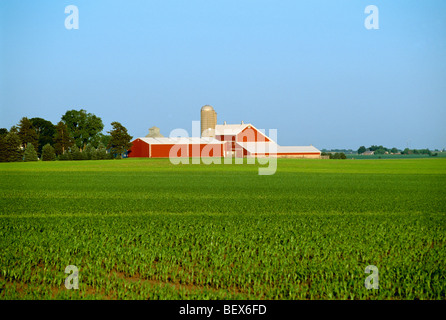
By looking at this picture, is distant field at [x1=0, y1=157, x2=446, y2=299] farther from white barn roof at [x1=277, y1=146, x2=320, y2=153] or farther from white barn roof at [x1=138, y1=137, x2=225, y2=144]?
white barn roof at [x1=277, y1=146, x2=320, y2=153]

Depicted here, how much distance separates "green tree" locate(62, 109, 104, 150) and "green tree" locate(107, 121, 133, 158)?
10.8 meters

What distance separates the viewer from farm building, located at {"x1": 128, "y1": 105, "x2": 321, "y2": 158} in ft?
289

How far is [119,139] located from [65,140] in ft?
36.4

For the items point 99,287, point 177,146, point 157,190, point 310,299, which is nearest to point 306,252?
point 310,299

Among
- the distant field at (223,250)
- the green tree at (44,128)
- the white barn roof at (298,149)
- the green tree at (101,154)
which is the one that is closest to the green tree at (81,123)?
the green tree at (44,128)

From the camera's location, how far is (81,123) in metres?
98.2

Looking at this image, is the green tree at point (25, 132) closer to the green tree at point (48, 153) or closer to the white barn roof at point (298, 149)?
the green tree at point (48, 153)

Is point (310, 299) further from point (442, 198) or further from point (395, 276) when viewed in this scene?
point (442, 198)

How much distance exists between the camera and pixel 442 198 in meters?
22.7

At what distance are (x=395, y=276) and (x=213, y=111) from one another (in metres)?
101

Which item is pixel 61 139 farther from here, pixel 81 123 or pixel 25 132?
pixel 81 123

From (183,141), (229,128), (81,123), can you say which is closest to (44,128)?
(81,123)

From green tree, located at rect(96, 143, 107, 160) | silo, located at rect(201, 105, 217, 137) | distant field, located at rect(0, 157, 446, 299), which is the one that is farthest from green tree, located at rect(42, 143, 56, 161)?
distant field, located at rect(0, 157, 446, 299)

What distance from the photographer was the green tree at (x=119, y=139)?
8859 cm
